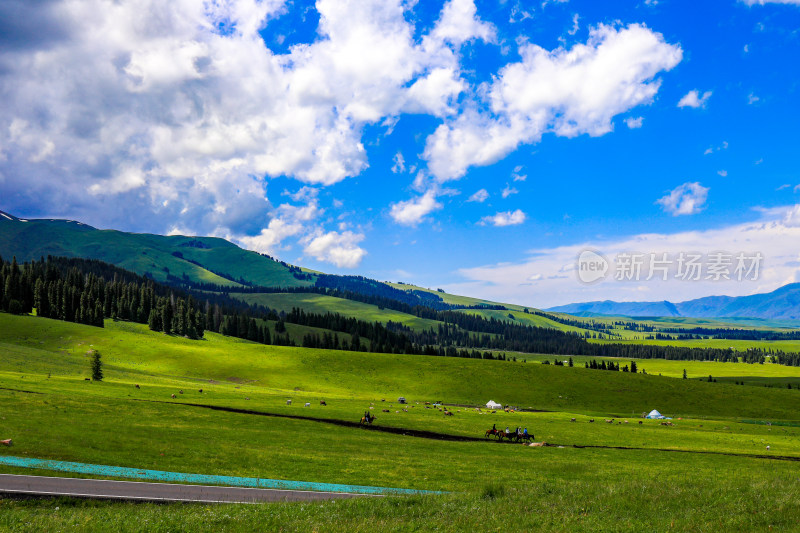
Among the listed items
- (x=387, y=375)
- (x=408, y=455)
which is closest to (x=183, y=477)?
(x=408, y=455)

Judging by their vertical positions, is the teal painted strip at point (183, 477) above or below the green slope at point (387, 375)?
above

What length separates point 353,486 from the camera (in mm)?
26859

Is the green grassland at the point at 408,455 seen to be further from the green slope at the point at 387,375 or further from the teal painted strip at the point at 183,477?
the teal painted strip at the point at 183,477

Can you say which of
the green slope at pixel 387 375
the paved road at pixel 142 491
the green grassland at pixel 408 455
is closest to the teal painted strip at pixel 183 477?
the paved road at pixel 142 491

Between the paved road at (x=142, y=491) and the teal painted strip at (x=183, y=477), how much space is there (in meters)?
1.22

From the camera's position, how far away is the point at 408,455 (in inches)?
1503

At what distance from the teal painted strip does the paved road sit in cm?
122

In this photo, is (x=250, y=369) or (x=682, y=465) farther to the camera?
(x=250, y=369)

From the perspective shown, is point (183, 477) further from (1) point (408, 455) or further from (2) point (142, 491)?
(1) point (408, 455)

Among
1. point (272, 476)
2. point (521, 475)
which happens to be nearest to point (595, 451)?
point (521, 475)

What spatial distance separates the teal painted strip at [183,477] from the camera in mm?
25234

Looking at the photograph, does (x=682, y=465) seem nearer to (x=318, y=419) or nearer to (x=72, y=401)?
(x=318, y=419)

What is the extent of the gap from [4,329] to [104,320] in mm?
40777

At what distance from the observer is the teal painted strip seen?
25.2m
